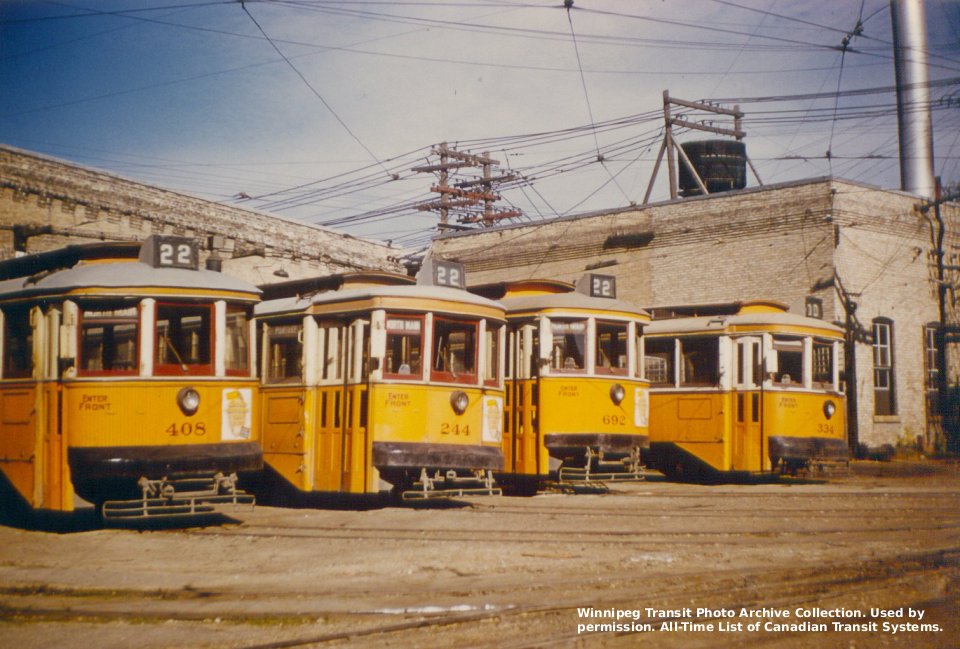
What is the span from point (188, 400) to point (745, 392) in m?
9.39

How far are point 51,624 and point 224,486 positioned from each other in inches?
168

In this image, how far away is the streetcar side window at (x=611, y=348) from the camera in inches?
558

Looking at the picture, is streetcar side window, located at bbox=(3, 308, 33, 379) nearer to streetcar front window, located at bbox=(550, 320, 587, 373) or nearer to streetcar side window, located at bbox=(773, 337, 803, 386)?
streetcar front window, located at bbox=(550, 320, 587, 373)

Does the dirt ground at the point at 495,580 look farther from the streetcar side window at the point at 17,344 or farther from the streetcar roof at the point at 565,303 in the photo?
the streetcar roof at the point at 565,303

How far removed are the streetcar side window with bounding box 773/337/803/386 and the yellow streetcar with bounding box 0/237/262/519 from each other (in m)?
9.04

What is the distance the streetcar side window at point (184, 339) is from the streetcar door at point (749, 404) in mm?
9062

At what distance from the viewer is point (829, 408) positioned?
1636cm

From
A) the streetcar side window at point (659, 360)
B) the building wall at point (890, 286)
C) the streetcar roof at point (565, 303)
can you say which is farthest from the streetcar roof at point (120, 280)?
the building wall at point (890, 286)

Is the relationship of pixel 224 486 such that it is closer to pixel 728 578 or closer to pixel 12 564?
pixel 12 564

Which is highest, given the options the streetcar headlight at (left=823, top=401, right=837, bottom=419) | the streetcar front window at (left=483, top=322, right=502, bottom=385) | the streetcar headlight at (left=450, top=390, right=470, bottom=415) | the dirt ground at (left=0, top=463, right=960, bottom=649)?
the streetcar front window at (left=483, top=322, right=502, bottom=385)

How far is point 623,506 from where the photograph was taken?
494 inches

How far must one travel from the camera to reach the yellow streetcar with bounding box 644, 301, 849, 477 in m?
15.8

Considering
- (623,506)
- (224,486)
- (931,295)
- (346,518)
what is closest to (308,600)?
(224,486)

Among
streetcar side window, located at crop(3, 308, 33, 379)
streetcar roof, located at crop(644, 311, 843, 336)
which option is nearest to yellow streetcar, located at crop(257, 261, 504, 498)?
streetcar side window, located at crop(3, 308, 33, 379)
